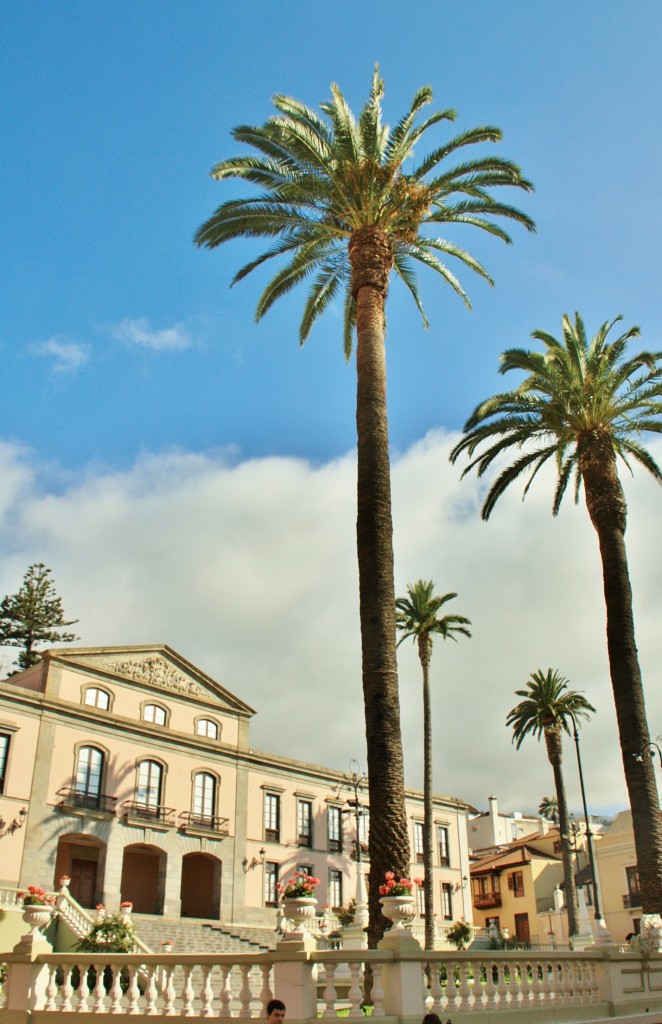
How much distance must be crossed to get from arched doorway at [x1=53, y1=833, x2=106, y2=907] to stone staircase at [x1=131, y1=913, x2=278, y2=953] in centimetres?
256

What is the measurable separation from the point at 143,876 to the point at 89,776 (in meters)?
6.64

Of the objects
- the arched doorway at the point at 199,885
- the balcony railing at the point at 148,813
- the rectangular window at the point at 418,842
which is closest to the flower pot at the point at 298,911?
the balcony railing at the point at 148,813

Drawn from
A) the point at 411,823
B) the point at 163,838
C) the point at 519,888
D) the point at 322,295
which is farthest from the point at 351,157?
the point at 519,888

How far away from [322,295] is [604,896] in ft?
161

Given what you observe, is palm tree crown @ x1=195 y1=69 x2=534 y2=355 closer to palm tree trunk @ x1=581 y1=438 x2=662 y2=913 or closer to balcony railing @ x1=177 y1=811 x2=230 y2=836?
palm tree trunk @ x1=581 y1=438 x2=662 y2=913

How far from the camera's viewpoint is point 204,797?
42.7 m

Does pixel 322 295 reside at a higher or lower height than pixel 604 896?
higher

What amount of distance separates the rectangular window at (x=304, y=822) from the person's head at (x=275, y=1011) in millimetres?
39291

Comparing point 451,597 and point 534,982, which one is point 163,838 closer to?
point 451,597

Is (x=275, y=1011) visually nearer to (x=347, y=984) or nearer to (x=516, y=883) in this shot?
(x=347, y=984)

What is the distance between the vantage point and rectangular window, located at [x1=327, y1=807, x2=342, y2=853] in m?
48.8

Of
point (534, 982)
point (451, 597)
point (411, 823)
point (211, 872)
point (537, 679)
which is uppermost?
point (451, 597)

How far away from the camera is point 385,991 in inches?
411

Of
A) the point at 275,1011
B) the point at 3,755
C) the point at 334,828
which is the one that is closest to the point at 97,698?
the point at 3,755
